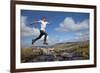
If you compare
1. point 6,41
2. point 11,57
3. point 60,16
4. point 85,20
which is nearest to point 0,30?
point 6,41

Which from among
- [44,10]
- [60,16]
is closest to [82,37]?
[60,16]

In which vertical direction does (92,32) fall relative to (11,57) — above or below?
above

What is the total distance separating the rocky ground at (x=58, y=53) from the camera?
2172 mm

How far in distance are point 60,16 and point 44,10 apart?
215 millimetres

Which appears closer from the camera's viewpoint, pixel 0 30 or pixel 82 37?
pixel 0 30

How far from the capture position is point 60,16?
2279 mm

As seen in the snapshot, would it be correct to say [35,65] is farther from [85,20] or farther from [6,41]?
[85,20]

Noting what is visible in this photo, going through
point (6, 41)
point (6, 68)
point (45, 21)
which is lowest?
point (6, 68)

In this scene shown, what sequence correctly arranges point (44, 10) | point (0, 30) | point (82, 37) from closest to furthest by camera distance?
point (0, 30)
point (44, 10)
point (82, 37)

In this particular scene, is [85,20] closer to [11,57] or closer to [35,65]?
[35,65]

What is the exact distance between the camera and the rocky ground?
7.13 feet

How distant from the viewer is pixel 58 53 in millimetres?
2273

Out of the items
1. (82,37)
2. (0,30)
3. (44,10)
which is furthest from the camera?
(82,37)

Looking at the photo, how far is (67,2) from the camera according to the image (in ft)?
7.54
